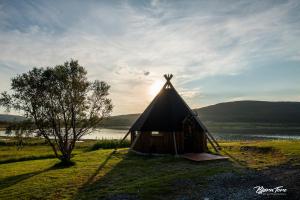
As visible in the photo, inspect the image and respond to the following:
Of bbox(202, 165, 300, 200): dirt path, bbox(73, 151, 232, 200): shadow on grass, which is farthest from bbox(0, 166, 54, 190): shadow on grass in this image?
bbox(202, 165, 300, 200): dirt path

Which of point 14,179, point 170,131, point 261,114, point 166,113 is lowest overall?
point 14,179

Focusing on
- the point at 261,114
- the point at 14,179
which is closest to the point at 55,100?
the point at 14,179

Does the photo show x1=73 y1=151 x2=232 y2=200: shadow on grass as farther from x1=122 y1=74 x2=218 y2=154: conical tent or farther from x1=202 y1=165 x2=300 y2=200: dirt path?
x1=122 y1=74 x2=218 y2=154: conical tent

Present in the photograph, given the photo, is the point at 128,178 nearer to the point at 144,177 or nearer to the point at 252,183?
the point at 144,177

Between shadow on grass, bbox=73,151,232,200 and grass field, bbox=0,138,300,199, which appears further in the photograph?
grass field, bbox=0,138,300,199

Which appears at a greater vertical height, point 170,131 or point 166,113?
point 166,113

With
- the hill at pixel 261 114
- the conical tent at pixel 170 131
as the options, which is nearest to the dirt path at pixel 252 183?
the conical tent at pixel 170 131

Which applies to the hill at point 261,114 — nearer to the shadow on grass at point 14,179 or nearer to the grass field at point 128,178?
the grass field at point 128,178

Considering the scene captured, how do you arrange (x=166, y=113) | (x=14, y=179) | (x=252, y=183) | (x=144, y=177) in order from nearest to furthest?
1. (x=252, y=183)
2. (x=144, y=177)
3. (x=14, y=179)
4. (x=166, y=113)

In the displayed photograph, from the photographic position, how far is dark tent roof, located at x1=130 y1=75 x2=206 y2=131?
27.3 m

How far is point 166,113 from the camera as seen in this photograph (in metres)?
28.6

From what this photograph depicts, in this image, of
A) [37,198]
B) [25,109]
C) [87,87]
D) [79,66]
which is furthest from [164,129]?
[37,198]

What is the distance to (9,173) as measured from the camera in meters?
22.1

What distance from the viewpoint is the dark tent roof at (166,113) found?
27266 millimetres
